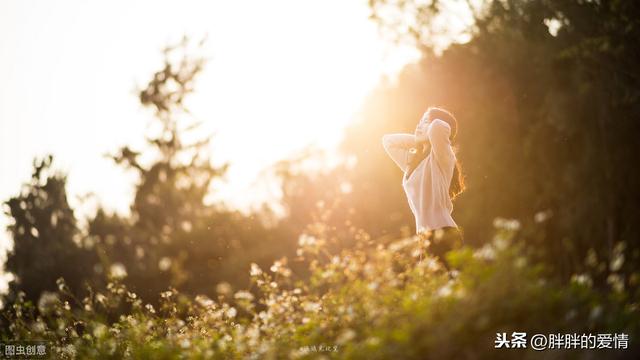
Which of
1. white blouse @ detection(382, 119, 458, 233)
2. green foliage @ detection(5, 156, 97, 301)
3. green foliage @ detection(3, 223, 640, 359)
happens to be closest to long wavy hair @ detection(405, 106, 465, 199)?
white blouse @ detection(382, 119, 458, 233)

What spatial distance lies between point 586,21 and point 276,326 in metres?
18.9

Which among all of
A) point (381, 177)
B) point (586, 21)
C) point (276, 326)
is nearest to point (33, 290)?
point (381, 177)

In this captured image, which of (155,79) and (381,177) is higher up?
(155,79)

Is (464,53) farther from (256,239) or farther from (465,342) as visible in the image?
(465,342)

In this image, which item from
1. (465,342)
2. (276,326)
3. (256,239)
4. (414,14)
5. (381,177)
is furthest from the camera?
(256,239)

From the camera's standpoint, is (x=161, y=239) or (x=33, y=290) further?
(x=33, y=290)

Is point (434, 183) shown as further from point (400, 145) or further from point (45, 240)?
point (45, 240)

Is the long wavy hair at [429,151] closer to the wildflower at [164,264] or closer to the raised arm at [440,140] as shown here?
the raised arm at [440,140]

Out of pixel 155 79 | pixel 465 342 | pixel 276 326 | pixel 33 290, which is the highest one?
pixel 155 79

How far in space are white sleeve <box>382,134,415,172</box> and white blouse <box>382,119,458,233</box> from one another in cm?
46

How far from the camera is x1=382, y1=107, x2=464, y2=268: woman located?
6.80m

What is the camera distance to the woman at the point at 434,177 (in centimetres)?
680

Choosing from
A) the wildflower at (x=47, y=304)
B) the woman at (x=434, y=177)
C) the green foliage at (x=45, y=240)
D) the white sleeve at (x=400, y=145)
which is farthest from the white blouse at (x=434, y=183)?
the green foliage at (x=45, y=240)

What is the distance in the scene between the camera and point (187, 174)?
94.8ft
